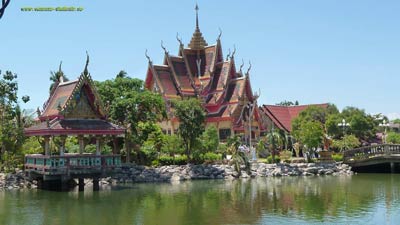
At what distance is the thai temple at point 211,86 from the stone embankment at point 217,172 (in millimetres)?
11180

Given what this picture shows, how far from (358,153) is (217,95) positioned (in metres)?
15.0

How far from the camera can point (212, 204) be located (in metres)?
20.1

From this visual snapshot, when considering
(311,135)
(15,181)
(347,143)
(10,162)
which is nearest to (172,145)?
(10,162)

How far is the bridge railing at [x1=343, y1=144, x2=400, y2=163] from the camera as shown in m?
35.9

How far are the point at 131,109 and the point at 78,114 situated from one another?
6386 millimetres

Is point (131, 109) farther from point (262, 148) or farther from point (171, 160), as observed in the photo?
point (262, 148)

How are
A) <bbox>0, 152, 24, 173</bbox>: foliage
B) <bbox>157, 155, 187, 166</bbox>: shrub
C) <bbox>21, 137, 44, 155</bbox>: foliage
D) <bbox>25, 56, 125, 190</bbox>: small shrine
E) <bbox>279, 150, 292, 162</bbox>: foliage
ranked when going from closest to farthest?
1. <bbox>25, 56, 125, 190</bbox>: small shrine
2. <bbox>0, 152, 24, 173</bbox>: foliage
3. <bbox>21, 137, 44, 155</bbox>: foliage
4. <bbox>157, 155, 187, 166</bbox>: shrub
5. <bbox>279, 150, 292, 162</bbox>: foliage

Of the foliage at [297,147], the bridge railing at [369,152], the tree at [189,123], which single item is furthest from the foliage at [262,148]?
the tree at [189,123]

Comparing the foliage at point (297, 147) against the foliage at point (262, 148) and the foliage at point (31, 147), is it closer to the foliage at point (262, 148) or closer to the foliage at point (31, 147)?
the foliage at point (262, 148)

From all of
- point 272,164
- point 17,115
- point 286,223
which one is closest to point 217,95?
point 272,164

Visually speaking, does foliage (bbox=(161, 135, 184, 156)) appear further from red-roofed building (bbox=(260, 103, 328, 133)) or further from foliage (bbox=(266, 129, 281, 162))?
red-roofed building (bbox=(260, 103, 328, 133))

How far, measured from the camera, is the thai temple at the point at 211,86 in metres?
46.7

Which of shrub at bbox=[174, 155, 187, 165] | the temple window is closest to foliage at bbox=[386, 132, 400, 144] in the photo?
Result: the temple window

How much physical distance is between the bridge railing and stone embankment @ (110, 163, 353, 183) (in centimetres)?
103
